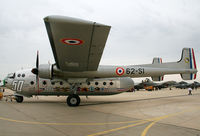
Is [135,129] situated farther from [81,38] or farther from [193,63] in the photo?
[193,63]

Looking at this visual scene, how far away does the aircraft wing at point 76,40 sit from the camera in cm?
527

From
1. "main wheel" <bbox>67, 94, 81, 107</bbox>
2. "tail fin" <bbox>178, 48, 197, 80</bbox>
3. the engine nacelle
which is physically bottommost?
"main wheel" <bbox>67, 94, 81, 107</bbox>

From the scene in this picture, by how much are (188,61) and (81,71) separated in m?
9.80

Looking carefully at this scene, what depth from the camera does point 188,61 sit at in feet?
44.1

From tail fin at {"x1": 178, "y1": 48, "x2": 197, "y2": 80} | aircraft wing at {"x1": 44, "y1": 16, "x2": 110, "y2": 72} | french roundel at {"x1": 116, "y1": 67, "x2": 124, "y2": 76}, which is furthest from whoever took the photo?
tail fin at {"x1": 178, "y1": 48, "x2": 197, "y2": 80}

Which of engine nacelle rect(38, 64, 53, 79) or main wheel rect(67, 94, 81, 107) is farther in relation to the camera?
main wheel rect(67, 94, 81, 107)

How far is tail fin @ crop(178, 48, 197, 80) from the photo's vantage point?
13.3 metres

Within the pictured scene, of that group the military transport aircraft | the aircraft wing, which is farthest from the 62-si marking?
the aircraft wing

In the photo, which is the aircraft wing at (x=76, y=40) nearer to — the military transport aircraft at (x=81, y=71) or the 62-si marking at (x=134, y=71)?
the military transport aircraft at (x=81, y=71)

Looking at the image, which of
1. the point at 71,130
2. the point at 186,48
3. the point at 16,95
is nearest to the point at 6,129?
the point at 71,130

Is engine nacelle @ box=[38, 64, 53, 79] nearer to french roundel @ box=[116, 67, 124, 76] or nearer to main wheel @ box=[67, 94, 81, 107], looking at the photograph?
main wheel @ box=[67, 94, 81, 107]

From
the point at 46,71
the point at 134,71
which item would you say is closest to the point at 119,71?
the point at 134,71

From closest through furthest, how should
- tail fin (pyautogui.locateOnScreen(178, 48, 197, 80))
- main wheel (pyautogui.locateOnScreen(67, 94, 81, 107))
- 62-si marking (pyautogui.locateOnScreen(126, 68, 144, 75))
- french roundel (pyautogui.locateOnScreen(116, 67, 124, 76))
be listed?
1. main wheel (pyautogui.locateOnScreen(67, 94, 81, 107))
2. french roundel (pyautogui.locateOnScreen(116, 67, 124, 76))
3. 62-si marking (pyautogui.locateOnScreen(126, 68, 144, 75))
4. tail fin (pyautogui.locateOnScreen(178, 48, 197, 80))

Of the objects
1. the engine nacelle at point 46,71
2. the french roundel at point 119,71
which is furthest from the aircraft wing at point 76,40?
the french roundel at point 119,71
